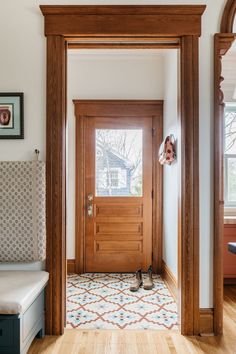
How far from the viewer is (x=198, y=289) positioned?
2189mm

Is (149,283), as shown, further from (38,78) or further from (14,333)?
(38,78)

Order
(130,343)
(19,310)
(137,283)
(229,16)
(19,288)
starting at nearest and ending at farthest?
(19,310), (19,288), (130,343), (229,16), (137,283)

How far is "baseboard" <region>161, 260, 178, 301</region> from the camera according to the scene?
2.94 m

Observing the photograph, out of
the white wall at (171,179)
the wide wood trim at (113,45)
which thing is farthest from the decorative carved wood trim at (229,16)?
the white wall at (171,179)

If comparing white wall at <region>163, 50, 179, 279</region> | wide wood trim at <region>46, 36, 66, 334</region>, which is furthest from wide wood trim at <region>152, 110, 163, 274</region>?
wide wood trim at <region>46, 36, 66, 334</region>

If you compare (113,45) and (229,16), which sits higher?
(229,16)

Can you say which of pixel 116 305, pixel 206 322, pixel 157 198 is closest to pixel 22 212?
pixel 116 305

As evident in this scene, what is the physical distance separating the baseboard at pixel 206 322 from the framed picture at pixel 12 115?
1.90 metres

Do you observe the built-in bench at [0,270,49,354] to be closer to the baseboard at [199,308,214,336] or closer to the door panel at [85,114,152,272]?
the baseboard at [199,308,214,336]

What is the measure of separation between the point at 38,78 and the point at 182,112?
1.12m

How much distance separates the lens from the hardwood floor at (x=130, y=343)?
1.99m

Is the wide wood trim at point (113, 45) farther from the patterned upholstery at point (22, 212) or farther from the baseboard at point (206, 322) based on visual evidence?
the baseboard at point (206, 322)

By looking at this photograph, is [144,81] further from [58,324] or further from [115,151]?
[58,324]

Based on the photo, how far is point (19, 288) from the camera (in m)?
1.83
